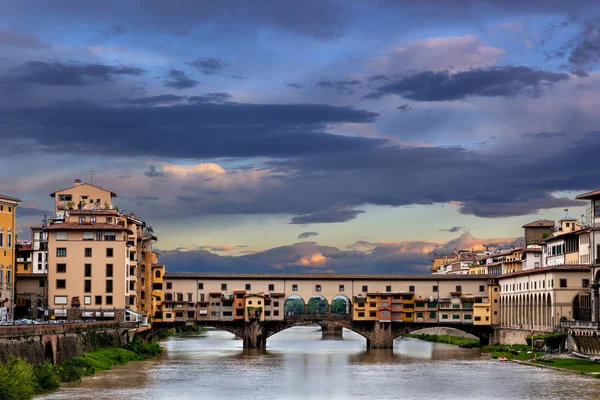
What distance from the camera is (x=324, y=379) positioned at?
7006 cm

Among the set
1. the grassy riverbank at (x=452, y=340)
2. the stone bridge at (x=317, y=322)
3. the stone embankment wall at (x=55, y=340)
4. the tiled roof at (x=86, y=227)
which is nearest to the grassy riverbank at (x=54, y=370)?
the stone embankment wall at (x=55, y=340)

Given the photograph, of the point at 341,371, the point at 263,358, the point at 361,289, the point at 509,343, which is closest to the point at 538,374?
the point at 341,371

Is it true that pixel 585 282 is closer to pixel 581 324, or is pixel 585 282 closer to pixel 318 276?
pixel 581 324

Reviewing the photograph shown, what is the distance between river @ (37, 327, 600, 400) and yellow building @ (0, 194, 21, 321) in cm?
1412

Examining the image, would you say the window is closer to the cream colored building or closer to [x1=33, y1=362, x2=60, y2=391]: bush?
the cream colored building

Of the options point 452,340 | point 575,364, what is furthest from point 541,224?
point 575,364

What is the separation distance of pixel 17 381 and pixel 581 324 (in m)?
46.7

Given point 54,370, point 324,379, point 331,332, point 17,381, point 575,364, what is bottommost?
point 331,332

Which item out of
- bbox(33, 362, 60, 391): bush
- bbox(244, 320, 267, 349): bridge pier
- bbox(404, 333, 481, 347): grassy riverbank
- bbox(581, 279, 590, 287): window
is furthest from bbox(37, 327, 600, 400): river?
bbox(404, 333, 481, 347): grassy riverbank

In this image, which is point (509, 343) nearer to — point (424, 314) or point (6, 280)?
point (424, 314)

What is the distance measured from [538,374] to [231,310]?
4414 centimetres

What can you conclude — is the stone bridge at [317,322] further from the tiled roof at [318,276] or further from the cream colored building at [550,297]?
the cream colored building at [550,297]

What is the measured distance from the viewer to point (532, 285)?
102m

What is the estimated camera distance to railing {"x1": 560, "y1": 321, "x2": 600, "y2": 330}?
3096 inches
